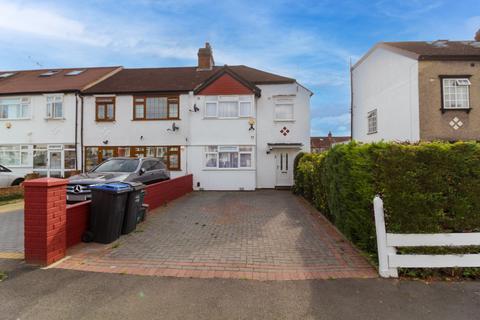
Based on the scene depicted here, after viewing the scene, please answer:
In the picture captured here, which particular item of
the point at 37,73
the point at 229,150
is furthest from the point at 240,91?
the point at 37,73

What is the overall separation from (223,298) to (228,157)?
1268 cm

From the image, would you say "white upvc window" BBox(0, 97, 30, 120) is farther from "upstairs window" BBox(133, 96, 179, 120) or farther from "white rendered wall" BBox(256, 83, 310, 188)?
"white rendered wall" BBox(256, 83, 310, 188)

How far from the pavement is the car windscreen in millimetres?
5457

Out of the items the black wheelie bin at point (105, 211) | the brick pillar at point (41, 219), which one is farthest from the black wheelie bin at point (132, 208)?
the brick pillar at point (41, 219)

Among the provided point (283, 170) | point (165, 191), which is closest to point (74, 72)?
point (165, 191)

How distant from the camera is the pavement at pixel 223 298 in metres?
3.15

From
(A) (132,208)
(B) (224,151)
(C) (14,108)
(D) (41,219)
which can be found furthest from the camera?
(C) (14,108)

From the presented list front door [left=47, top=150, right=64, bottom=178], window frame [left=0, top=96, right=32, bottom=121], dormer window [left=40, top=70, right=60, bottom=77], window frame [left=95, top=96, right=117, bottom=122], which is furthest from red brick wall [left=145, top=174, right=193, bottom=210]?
dormer window [left=40, top=70, right=60, bottom=77]

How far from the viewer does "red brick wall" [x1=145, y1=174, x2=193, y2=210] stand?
9.03 m

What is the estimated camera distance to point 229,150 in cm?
1594

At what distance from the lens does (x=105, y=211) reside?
5703 millimetres

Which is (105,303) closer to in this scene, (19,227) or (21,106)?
(19,227)

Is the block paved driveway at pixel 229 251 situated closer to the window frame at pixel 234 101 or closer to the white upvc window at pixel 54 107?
the window frame at pixel 234 101

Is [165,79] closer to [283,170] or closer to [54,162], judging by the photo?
[54,162]
